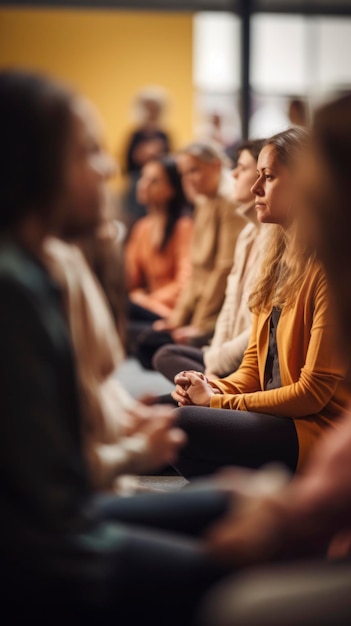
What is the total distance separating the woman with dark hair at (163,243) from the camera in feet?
18.1

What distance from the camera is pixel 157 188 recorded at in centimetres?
561

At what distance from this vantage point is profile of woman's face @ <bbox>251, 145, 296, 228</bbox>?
2.55m

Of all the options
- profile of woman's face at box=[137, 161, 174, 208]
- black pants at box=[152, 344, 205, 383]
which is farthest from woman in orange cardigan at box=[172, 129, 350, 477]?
profile of woman's face at box=[137, 161, 174, 208]

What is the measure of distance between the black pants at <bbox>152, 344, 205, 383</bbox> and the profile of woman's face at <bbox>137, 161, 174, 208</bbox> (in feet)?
5.72

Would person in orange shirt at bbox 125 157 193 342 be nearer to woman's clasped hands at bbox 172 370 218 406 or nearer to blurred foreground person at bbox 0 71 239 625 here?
woman's clasped hands at bbox 172 370 218 406

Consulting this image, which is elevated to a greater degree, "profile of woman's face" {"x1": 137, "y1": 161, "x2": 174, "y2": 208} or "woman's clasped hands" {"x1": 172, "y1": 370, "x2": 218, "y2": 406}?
"woman's clasped hands" {"x1": 172, "y1": 370, "x2": 218, "y2": 406}

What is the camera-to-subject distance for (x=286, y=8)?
8.62m

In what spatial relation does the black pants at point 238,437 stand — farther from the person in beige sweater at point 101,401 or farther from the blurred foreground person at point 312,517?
the blurred foreground person at point 312,517

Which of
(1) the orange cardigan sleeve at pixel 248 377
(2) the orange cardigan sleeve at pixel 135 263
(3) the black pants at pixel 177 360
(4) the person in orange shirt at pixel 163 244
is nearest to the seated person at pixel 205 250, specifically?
(3) the black pants at pixel 177 360

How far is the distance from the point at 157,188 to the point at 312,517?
4.39m

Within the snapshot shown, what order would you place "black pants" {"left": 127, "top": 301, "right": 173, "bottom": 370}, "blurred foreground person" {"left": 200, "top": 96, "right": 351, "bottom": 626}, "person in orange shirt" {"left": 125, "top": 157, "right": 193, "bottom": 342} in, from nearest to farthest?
"blurred foreground person" {"left": 200, "top": 96, "right": 351, "bottom": 626}, "black pants" {"left": 127, "top": 301, "right": 173, "bottom": 370}, "person in orange shirt" {"left": 125, "top": 157, "right": 193, "bottom": 342}

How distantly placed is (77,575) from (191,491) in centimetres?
36

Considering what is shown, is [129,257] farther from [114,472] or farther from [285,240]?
[114,472]

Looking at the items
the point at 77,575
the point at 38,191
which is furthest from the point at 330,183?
the point at 77,575
